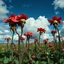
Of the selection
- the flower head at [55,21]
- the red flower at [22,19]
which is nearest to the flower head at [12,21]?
the red flower at [22,19]

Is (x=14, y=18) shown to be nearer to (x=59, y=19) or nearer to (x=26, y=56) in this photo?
(x=59, y=19)

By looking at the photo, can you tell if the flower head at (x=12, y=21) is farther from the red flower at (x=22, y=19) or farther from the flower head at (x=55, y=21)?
the flower head at (x=55, y=21)

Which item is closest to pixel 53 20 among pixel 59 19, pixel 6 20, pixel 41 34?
pixel 59 19

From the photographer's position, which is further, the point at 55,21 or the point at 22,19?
the point at 55,21

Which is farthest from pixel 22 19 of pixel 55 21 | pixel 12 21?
pixel 55 21

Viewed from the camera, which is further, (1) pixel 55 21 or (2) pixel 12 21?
(1) pixel 55 21

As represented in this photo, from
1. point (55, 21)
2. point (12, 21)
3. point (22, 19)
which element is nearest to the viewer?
point (22, 19)

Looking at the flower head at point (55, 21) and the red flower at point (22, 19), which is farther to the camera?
the flower head at point (55, 21)

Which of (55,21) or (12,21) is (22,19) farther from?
(55,21)

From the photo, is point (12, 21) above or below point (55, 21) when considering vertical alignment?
below

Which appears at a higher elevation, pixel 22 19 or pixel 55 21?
pixel 55 21

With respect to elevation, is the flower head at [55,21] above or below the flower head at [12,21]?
above

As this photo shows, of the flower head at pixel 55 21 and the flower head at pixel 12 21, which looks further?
the flower head at pixel 55 21

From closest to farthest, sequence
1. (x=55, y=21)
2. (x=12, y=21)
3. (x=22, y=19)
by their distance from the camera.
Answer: (x=22, y=19), (x=12, y=21), (x=55, y=21)
